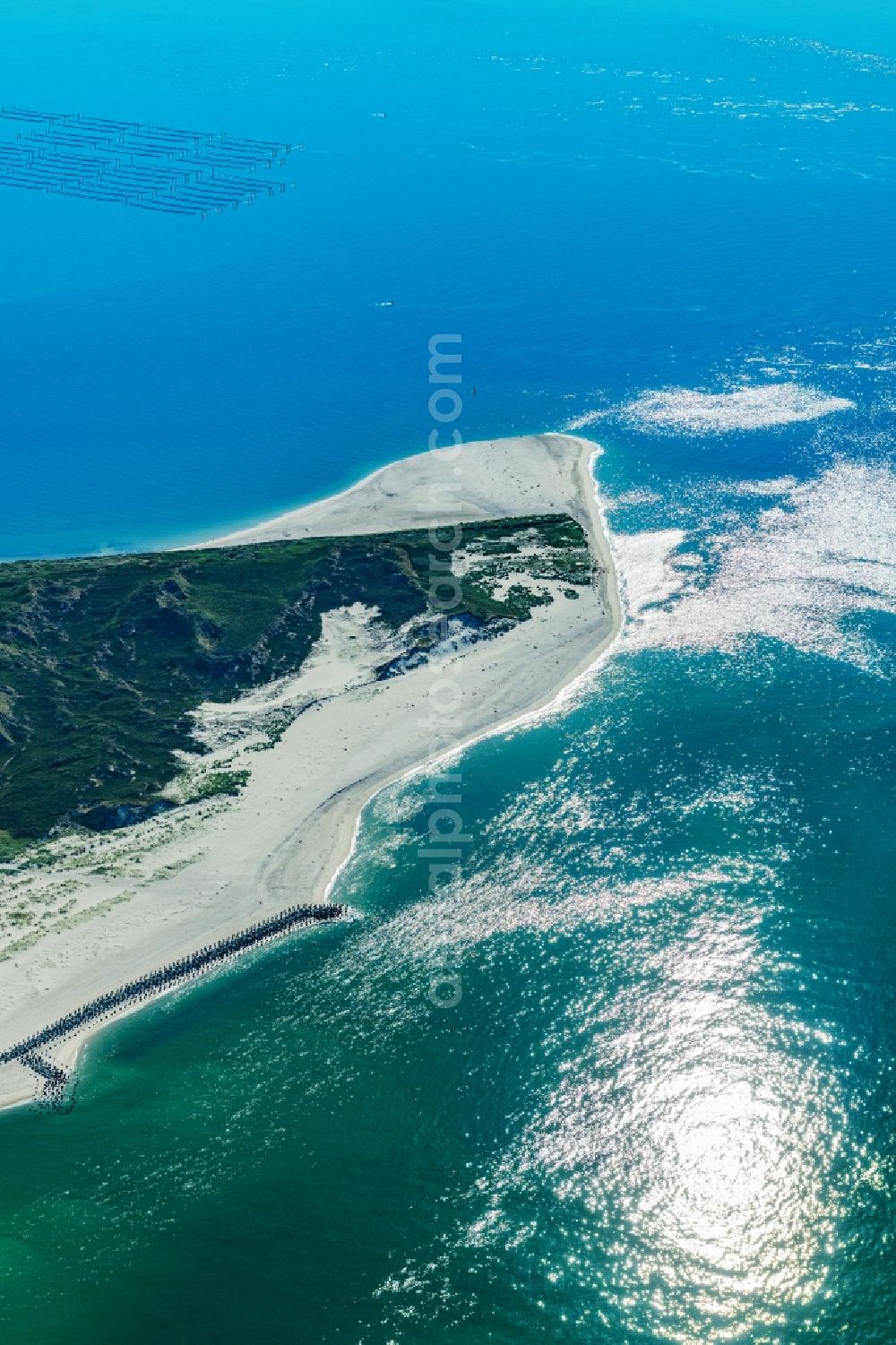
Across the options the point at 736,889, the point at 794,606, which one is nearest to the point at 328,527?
the point at 794,606

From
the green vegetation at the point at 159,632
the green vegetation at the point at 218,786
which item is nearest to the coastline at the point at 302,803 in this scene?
the green vegetation at the point at 218,786

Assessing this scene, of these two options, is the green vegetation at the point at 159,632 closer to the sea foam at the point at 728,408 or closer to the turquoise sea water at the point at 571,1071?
the turquoise sea water at the point at 571,1071

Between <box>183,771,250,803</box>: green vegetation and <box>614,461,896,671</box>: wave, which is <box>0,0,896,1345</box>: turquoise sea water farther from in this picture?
<box>183,771,250,803</box>: green vegetation

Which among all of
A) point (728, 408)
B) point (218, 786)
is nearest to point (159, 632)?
point (218, 786)

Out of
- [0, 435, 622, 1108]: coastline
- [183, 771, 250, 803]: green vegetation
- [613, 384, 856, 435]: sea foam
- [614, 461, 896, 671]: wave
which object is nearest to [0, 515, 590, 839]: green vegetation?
[183, 771, 250, 803]: green vegetation

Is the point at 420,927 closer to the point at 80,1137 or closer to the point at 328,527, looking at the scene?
the point at 80,1137
